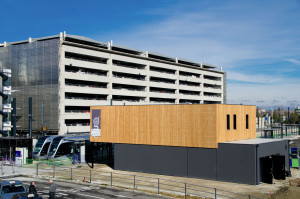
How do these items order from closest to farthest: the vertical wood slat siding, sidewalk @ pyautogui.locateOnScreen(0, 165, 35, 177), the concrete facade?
the vertical wood slat siding, sidewalk @ pyautogui.locateOnScreen(0, 165, 35, 177), the concrete facade

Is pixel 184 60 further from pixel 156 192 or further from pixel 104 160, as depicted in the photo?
pixel 156 192

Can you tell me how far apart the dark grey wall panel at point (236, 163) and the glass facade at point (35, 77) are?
45.3 m

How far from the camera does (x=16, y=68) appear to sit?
74.8 meters

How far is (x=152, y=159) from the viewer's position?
3588 centimetres

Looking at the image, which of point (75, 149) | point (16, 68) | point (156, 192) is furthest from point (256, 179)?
point (16, 68)

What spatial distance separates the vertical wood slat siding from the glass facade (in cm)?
3242

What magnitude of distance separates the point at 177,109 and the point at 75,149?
828 inches

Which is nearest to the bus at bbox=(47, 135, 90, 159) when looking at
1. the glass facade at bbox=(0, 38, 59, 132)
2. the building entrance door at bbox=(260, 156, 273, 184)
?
the glass facade at bbox=(0, 38, 59, 132)

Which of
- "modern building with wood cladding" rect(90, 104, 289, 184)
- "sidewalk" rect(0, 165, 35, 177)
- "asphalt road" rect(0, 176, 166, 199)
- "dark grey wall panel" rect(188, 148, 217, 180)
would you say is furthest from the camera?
"sidewalk" rect(0, 165, 35, 177)

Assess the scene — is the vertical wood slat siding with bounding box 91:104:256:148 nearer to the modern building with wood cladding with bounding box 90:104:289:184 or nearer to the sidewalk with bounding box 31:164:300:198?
the modern building with wood cladding with bounding box 90:104:289:184

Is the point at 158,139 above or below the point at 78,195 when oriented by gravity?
above

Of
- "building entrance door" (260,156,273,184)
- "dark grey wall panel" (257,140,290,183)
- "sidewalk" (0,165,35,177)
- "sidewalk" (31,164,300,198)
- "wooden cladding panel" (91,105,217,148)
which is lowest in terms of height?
"sidewalk" (0,165,35,177)

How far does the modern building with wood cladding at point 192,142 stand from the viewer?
101 feet

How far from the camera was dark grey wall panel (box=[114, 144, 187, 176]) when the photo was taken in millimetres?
34094
